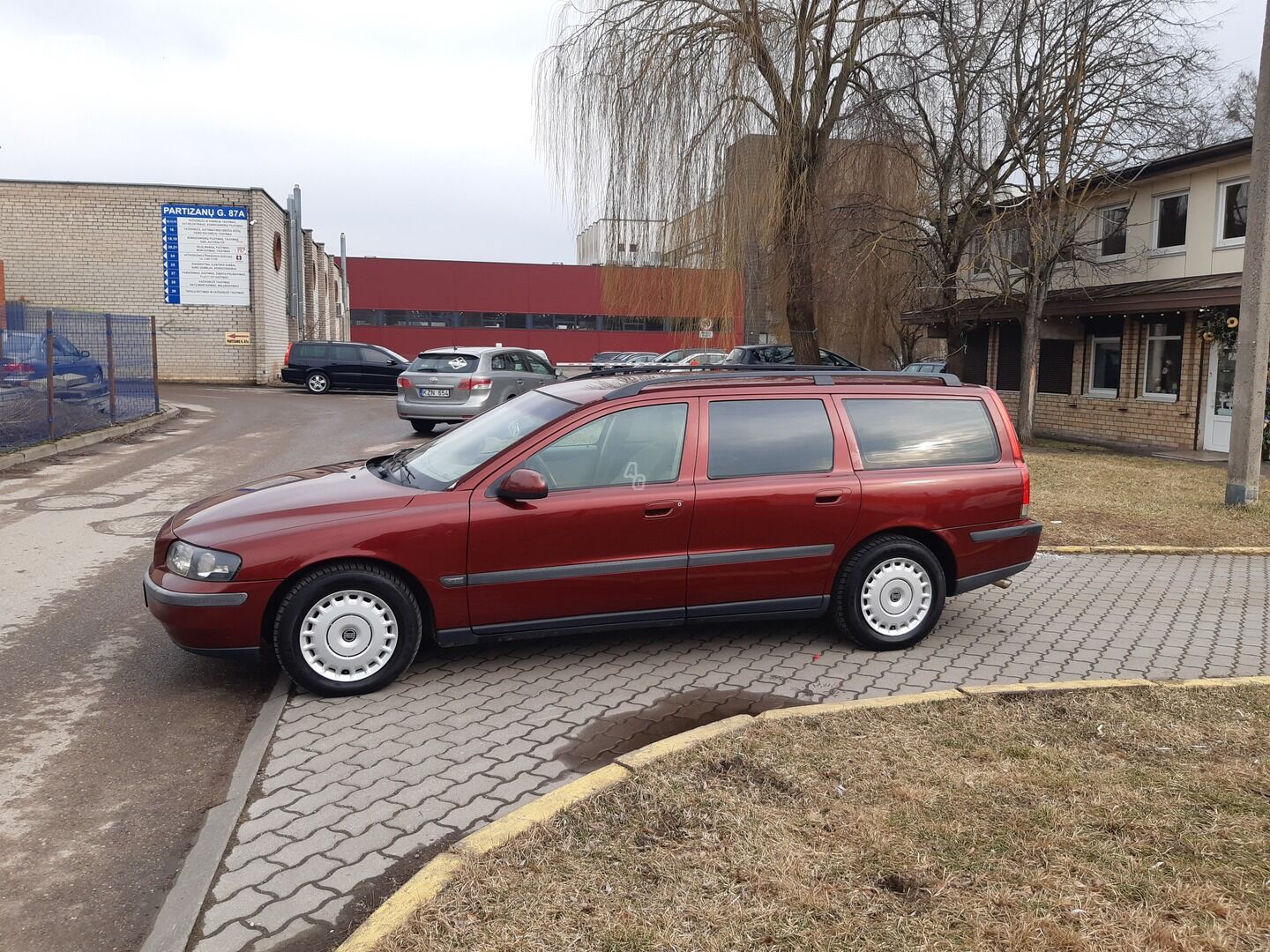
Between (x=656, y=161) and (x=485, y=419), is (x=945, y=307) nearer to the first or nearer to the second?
(x=656, y=161)

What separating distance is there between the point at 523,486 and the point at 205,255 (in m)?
27.3

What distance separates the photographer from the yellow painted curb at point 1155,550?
882cm

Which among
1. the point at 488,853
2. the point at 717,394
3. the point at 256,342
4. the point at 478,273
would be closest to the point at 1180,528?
the point at 717,394

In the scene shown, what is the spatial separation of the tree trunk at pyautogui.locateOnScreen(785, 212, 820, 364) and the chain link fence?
1135cm

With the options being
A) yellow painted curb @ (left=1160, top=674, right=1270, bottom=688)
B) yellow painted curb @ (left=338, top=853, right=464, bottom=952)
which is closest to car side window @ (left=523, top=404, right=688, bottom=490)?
yellow painted curb @ (left=338, top=853, right=464, bottom=952)

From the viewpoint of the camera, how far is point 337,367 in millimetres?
28109

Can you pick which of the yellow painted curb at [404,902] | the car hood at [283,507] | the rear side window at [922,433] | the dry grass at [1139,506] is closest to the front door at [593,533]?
the car hood at [283,507]

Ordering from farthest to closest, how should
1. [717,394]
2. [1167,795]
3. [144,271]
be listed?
[144,271]
[717,394]
[1167,795]

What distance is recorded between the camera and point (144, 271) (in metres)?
28.7

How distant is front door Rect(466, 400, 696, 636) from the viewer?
5.05m

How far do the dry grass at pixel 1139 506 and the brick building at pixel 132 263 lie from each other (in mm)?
22862

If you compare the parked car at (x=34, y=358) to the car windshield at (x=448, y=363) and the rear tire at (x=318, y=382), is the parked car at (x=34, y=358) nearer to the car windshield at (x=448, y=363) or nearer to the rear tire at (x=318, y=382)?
the car windshield at (x=448, y=363)

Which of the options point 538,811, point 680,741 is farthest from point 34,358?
point 538,811

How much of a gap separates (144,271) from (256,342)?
11.8 feet
